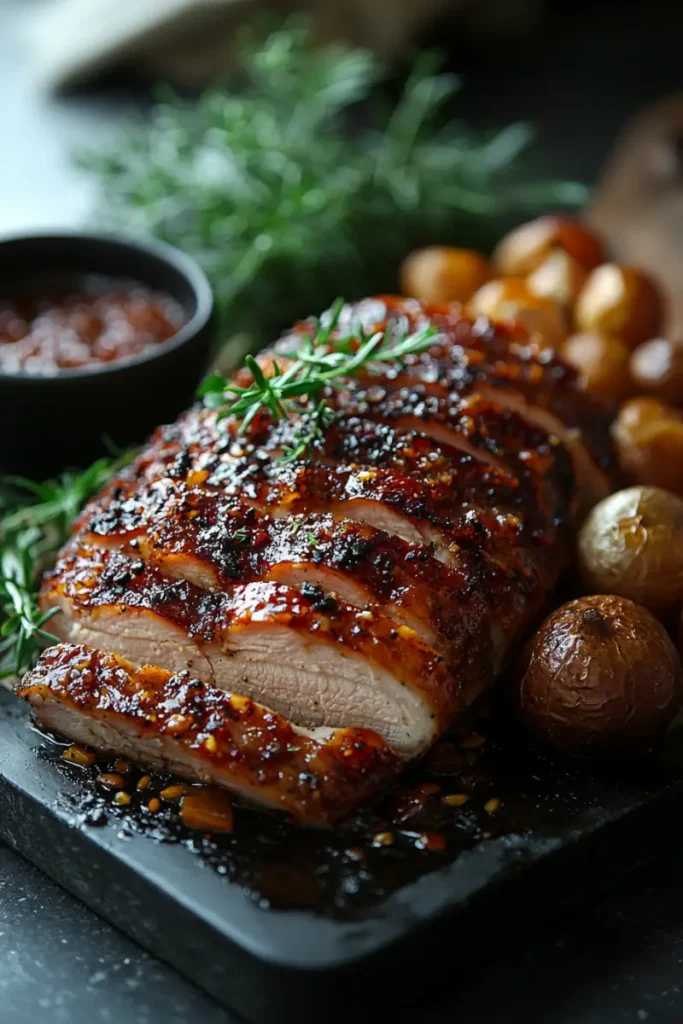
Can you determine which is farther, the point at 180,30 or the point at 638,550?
the point at 180,30

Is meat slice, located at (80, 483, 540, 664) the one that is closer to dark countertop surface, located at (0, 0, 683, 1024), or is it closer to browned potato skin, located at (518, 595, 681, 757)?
Answer: browned potato skin, located at (518, 595, 681, 757)

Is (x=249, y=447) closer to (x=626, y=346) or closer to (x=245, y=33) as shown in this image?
(x=626, y=346)

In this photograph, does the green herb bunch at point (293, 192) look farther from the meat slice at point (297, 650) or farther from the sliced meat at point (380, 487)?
the meat slice at point (297, 650)

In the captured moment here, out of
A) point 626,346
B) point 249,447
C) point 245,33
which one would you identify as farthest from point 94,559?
point 245,33

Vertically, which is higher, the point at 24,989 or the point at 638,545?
the point at 638,545

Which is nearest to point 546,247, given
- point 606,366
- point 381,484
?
point 606,366

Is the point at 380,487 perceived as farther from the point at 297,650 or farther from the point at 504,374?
the point at 504,374
